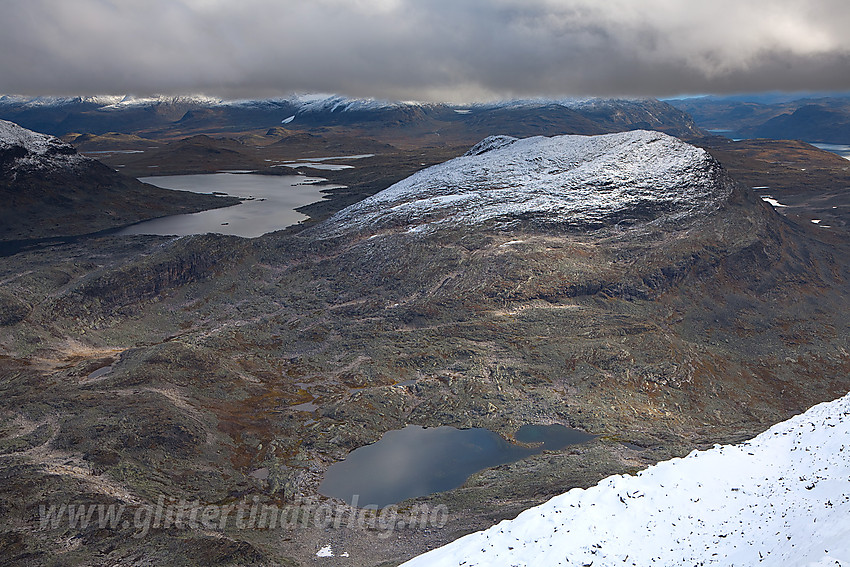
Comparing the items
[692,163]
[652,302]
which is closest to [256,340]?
[652,302]

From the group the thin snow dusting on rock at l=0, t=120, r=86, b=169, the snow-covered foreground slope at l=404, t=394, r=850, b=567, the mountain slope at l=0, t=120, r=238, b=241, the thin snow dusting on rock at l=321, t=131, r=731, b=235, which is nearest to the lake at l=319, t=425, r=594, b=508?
the snow-covered foreground slope at l=404, t=394, r=850, b=567

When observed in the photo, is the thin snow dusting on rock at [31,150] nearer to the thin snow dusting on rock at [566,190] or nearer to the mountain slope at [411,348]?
the mountain slope at [411,348]

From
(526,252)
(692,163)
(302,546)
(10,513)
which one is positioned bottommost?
(302,546)

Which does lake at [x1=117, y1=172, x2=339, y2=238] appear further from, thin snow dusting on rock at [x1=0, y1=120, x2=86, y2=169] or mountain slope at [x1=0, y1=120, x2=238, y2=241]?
thin snow dusting on rock at [x1=0, y1=120, x2=86, y2=169]

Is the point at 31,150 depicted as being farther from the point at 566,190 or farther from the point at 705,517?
the point at 705,517

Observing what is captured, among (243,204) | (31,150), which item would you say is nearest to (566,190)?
(243,204)

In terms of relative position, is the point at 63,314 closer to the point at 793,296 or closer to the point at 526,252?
the point at 526,252

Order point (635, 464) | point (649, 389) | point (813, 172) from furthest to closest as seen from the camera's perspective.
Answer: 1. point (813, 172)
2. point (649, 389)
3. point (635, 464)
